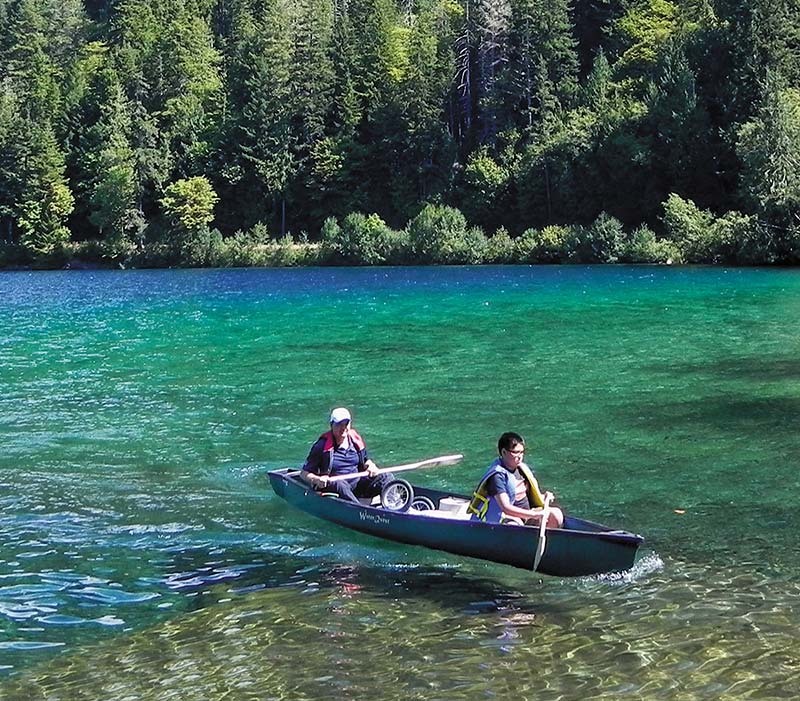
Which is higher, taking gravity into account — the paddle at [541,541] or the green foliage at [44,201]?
the green foliage at [44,201]

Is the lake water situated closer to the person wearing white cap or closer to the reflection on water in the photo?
the reflection on water

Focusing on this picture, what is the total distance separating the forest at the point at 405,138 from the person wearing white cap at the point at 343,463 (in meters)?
64.9

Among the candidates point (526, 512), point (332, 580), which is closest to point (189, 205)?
point (332, 580)

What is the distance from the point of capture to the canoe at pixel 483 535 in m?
11.4

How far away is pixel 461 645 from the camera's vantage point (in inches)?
394

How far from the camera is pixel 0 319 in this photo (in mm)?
45938

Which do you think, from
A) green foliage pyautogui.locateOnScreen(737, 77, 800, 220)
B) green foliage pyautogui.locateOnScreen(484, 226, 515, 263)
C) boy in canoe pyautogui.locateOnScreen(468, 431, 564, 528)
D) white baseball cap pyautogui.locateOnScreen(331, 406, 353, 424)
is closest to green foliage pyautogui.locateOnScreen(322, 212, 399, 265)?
green foliage pyautogui.locateOnScreen(484, 226, 515, 263)

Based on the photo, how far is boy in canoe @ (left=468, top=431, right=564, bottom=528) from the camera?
1206 centimetres

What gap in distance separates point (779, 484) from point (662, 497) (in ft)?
6.39

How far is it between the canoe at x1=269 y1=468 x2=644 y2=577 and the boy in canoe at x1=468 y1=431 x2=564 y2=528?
0.76ft

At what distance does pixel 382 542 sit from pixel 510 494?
2.31 meters

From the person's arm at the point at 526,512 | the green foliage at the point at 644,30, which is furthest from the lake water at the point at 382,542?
the green foliage at the point at 644,30

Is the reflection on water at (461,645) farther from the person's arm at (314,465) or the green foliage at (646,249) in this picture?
the green foliage at (646,249)

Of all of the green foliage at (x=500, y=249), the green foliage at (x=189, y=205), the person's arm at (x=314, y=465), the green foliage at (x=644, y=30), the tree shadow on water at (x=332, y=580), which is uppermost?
the green foliage at (x=644, y=30)
